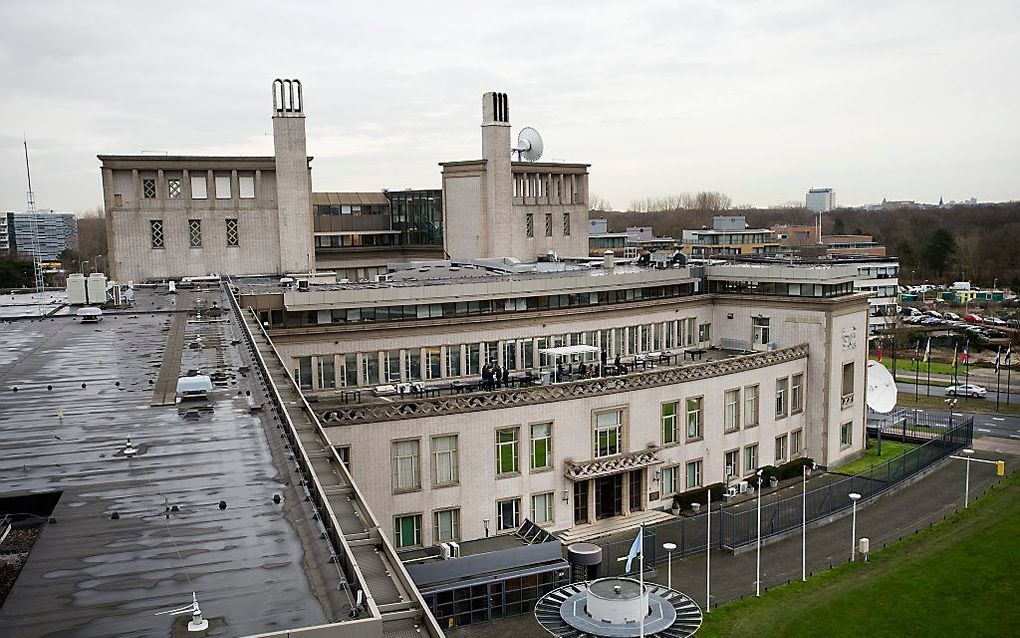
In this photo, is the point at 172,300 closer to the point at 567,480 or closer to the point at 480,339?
the point at 480,339

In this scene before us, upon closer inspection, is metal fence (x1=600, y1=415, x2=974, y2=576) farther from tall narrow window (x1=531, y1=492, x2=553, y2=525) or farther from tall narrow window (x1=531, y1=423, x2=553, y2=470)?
tall narrow window (x1=531, y1=423, x2=553, y2=470)

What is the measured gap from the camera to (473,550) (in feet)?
112

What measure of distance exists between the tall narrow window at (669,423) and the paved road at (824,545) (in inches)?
276

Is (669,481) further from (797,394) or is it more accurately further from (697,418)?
(797,394)

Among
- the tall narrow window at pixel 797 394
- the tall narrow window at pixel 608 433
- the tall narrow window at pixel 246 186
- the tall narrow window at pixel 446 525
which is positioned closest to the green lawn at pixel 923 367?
the tall narrow window at pixel 797 394

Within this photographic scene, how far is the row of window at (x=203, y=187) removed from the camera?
61.5 metres

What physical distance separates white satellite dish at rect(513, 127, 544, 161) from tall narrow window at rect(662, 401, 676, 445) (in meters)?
37.8

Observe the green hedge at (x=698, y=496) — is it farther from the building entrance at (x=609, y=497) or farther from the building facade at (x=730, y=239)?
Answer: the building facade at (x=730, y=239)

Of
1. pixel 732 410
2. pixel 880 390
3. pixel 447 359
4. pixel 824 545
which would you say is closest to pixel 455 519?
pixel 447 359

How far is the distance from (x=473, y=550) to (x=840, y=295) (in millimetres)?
32412

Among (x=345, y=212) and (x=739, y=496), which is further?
(x=345, y=212)

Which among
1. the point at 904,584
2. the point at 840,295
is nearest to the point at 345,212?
the point at 840,295

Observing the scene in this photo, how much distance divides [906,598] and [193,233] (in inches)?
2022

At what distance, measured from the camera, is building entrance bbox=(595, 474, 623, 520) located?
138 feet
